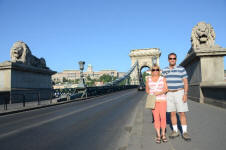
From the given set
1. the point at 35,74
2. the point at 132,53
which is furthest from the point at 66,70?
the point at 35,74

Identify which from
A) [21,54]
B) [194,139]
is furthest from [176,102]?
[21,54]

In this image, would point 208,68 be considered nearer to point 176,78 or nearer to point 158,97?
point 176,78

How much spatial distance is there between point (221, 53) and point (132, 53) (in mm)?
57977

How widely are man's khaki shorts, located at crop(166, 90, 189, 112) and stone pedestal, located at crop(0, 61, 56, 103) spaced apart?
10618mm

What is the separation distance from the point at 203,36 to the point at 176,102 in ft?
23.5

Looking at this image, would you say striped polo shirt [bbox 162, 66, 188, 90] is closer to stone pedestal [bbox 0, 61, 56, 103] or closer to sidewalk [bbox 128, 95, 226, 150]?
sidewalk [bbox 128, 95, 226, 150]

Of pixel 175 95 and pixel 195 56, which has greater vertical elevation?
pixel 195 56

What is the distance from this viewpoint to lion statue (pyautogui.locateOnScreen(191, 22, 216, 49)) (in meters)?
10.1

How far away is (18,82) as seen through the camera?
51.6 feet

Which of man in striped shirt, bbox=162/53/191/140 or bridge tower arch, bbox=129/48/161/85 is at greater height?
bridge tower arch, bbox=129/48/161/85

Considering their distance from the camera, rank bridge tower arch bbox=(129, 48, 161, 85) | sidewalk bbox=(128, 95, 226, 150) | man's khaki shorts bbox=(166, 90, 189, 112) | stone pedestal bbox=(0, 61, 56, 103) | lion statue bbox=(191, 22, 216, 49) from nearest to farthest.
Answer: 1. sidewalk bbox=(128, 95, 226, 150)
2. man's khaki shorts bbox=(166, 90, 189, 112)
3. lion statue bbox=(191, 22, 216, 49)
4. stone pedestal bbox=(0, 61, 56, 103)
5. bridge tower arch bbox=(129, 48, 161, 85)

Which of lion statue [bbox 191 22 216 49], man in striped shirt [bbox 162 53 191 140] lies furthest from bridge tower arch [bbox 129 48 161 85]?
man in striped shirt [bbox 162 53 191 140]

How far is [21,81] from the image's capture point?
16078 mm

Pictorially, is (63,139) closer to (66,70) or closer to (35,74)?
(35,74)
